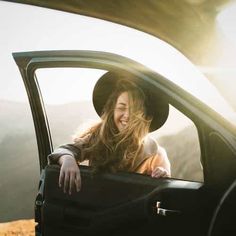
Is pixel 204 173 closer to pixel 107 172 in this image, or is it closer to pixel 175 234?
pixel 175 234

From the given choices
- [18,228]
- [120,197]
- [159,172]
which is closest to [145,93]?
[159,172]

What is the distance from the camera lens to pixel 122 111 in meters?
2.83

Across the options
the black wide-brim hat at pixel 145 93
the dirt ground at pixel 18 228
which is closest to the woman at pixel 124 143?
the black wide-brim hat at pixel 145 93

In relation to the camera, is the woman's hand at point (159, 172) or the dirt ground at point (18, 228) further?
the dirt ground at point (18, 228)

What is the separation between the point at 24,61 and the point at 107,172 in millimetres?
934

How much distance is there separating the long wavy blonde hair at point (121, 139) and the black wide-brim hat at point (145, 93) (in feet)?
0.11

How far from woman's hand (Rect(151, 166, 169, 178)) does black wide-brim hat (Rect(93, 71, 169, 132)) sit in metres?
0.28

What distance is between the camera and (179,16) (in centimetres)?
564

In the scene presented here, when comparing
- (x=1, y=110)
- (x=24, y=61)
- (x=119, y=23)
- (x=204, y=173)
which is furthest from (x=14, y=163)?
(x=204, y=173)

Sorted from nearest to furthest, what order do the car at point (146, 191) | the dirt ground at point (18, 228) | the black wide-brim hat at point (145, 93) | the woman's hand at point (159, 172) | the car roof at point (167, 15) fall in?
1. the car at point (146, 191)
2. the woman's hand at point (159, 172)
3. the black wide-brim hat at point (145, 93)
4. the car roof at point (167, 15)
5. the dirt ground at point (18, 228)

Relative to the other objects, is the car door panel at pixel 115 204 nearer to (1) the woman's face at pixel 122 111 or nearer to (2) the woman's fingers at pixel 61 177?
(2) the woman's fingers at pixel 61 177

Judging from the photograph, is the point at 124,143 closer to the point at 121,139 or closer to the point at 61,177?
the point at 121,139

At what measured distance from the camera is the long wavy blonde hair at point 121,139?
2.74 metres

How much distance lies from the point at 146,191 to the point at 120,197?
0.17 m
